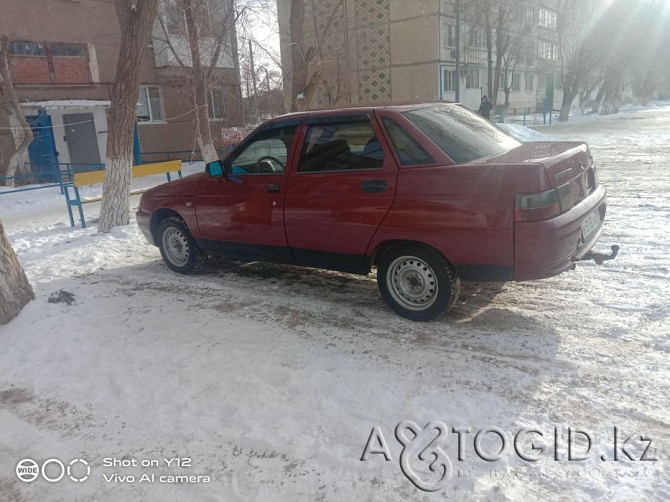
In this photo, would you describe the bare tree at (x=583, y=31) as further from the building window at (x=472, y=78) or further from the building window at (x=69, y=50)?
the building window at (x=69, y=50)

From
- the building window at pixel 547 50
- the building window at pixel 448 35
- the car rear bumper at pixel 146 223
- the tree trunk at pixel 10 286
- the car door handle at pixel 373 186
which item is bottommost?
the tree trunk at pixel 10 286

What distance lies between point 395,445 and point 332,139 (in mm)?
2674

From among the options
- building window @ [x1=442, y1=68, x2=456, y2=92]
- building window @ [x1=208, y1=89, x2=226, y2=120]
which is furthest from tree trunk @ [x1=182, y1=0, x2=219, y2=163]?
building window @ [x1=442, y1=68, x2=456, y2=92]

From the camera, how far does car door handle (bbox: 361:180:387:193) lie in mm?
4039

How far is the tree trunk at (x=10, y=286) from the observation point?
→ 4578mm

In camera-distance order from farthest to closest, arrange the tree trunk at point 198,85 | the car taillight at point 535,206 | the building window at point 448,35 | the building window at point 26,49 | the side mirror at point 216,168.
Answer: the building window at point 448,35, the building window at point 26,49, the tree trunk at point 198,85, the side mirror at point 216,168, the car taillight at point 535,206

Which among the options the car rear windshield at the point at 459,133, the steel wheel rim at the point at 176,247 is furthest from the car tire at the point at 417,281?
the steel wheel rim at the point at 176,247

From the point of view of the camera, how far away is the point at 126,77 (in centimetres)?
785

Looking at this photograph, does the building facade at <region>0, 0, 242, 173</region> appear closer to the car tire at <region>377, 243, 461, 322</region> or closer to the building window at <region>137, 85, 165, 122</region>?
the building window at <region>137, 85, 165, 122</region>

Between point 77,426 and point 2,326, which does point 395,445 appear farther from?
point 2,326

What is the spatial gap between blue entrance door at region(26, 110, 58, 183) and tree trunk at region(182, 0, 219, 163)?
19.9 feet

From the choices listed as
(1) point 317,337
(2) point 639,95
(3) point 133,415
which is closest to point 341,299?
(1) point 317,337

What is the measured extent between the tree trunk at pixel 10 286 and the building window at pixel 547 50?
48276mm

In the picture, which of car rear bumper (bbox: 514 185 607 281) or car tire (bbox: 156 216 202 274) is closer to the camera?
car rear bumper (bbox: 514 185 607 281)
